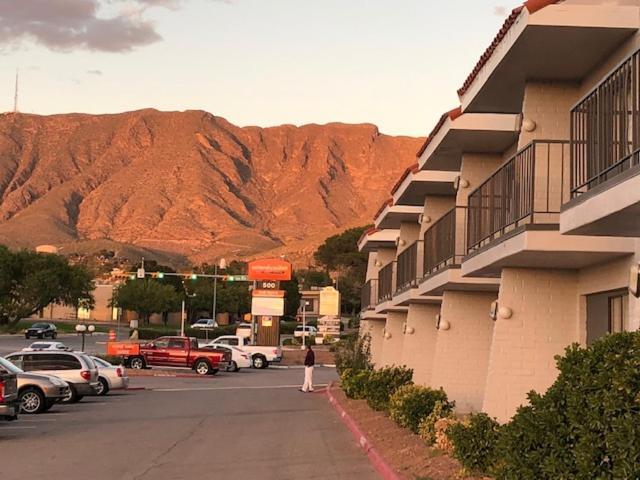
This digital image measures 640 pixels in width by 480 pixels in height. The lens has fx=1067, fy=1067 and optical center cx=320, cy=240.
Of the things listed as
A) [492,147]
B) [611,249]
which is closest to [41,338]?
[492,147]

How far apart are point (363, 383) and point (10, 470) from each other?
52.0 ft

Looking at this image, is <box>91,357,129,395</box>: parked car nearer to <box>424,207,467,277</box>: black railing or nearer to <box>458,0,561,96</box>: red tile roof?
<box>424,207,467,277</box>: black railing

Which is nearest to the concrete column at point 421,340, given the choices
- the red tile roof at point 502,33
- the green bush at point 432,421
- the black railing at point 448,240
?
the black railing at point 448,240

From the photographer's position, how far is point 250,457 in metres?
17.7

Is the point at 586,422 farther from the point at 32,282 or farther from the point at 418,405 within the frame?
the point at 32,282

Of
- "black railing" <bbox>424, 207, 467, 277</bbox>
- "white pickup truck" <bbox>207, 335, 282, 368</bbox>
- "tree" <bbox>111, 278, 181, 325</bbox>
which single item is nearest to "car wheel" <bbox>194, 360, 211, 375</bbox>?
"white pickup truck" <bbox>207, 335, 282, 368</bbox>

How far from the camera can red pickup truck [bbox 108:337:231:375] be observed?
54.8 m

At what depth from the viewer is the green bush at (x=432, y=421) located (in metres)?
17.4

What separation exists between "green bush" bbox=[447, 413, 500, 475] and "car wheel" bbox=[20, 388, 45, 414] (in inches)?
637

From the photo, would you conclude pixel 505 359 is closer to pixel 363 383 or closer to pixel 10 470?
pixel 10 470

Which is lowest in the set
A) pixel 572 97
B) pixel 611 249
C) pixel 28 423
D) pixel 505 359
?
pixel 28 423

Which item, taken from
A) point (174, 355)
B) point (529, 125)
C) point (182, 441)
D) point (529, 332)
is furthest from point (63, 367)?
point (174, 355)

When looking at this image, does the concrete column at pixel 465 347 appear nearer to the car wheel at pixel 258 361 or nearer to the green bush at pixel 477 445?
the green bush at pixel 477 445

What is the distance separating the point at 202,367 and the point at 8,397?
34.6 m
